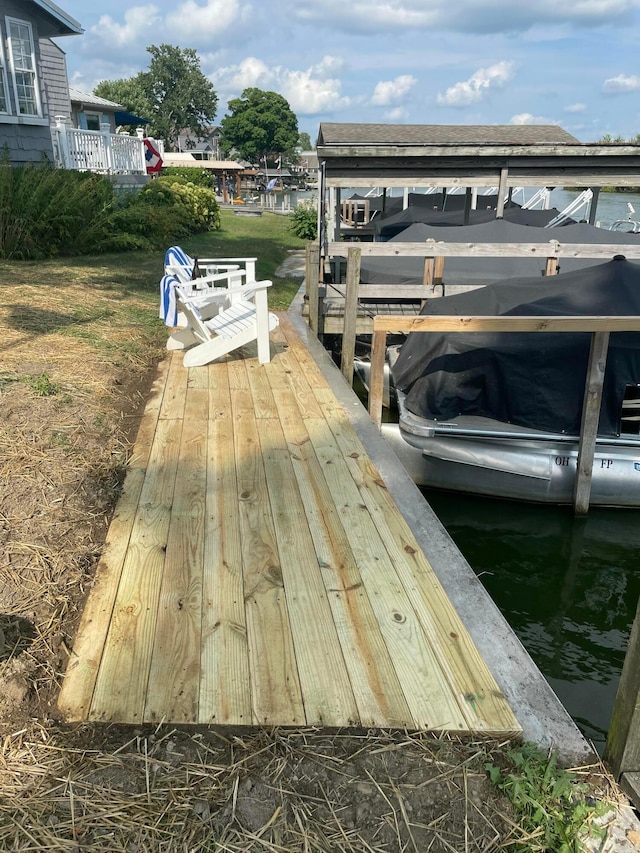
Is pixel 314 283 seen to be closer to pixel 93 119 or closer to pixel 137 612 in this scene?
pixel 137 612

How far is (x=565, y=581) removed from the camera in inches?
207

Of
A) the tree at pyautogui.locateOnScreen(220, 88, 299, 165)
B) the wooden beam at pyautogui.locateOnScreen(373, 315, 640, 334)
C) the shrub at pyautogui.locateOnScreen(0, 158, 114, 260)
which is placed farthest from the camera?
the tree at pyautogui.locateOnScreen(220, 88, 299, 165)

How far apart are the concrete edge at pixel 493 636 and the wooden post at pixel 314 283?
404 cm

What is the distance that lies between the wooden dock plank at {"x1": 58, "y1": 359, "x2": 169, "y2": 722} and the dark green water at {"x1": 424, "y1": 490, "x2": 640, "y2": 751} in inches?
98.6

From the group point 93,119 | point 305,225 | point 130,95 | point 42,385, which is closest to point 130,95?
point 130,95

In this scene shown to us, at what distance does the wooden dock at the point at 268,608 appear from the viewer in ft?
6.97

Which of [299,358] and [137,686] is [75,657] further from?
[299,358]

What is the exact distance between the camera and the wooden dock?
83.6 inches

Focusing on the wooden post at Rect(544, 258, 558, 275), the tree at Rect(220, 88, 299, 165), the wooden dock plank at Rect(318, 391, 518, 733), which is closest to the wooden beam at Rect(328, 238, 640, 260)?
the wooden post at Rect(544, 258, 558, 275)

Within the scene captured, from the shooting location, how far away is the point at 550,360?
589cm

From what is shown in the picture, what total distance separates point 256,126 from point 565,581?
353 feet

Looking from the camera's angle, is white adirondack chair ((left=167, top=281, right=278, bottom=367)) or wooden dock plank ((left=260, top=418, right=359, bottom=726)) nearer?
wooden dock plank ((left=260, top=418, right=359, bottom=726))

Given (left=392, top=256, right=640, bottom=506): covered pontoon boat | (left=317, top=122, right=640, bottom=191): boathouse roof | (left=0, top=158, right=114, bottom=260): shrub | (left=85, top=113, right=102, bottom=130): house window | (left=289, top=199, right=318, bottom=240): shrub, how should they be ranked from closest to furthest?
1. (left=392, top=256, right=640, bottom=506): covered pontoon boat
2. (left=317, top=122, right=640, bottom=191): boathouse roof
3. (left=0, top=158, right=114, bottom=260): shrub
4. (left=289, top=199, right=318, bottom=240): shrub
5. (left=85, top=113, right=102, bottom=130): house window

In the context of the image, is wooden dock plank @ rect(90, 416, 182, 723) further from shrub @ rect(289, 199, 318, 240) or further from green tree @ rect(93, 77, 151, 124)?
green tree @ rect(93, 77, 151, 124)
